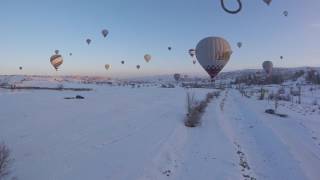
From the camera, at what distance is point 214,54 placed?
866 inches

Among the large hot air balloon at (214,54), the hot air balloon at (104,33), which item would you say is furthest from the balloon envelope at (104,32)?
the large hot air balloon at (214,54)

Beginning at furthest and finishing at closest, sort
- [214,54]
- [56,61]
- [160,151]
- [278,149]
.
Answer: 1. [56,61]
2. [214,54]
3. [278,149]
4. [160,151]

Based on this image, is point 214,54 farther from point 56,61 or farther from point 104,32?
point 56,61

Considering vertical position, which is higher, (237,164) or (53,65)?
(53,65)

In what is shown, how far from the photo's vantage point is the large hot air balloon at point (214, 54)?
22.0 metres

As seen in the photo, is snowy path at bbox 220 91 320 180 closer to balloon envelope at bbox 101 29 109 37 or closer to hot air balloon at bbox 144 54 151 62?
balloon envelope at bbox 101 29 109 37

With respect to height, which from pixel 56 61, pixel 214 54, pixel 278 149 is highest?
pixel 56 61

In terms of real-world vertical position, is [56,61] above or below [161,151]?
above

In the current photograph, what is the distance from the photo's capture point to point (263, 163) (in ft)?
38.4

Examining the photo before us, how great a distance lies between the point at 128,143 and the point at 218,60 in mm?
10343

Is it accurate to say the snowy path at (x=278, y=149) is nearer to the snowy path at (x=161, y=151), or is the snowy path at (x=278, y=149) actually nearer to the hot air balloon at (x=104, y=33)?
the snowy path at (x=161, y=151)

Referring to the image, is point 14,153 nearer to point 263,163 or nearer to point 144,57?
point 263,163

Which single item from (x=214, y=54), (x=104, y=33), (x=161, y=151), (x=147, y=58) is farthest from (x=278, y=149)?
(x=147, y=58)

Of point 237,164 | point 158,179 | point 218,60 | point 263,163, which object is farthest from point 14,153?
point 218,60
